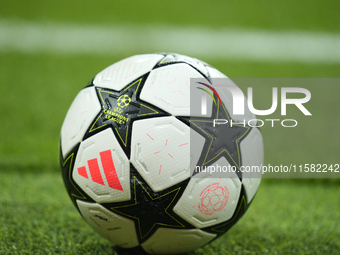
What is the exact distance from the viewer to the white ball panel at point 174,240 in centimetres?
102

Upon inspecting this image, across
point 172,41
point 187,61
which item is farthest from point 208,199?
point 172,41

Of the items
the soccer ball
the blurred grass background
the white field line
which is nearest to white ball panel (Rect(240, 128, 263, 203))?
the soccer ball

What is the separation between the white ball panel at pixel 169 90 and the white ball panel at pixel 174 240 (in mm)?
389

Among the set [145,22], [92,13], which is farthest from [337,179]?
[92,13]

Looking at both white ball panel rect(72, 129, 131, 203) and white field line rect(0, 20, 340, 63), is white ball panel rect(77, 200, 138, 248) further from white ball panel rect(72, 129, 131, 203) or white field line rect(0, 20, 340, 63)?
white field line rect(0, 20, 340, 63)

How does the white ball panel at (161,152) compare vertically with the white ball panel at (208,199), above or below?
above

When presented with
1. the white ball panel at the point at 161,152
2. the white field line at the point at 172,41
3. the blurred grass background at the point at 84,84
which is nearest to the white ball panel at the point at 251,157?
the white ball panel at the point at 161,152

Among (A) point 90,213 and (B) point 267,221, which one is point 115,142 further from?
(B) point 267,221

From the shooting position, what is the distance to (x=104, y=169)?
96cm

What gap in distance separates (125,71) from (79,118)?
8.7 inches

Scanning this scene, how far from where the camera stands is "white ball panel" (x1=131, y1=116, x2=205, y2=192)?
36.4 inches

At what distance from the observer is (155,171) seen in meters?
0.93

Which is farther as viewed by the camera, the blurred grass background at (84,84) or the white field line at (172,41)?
the white field line at (172,41)

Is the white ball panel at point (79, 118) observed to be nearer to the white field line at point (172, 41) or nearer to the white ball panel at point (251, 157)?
the white ball panel at point (251, 157)
